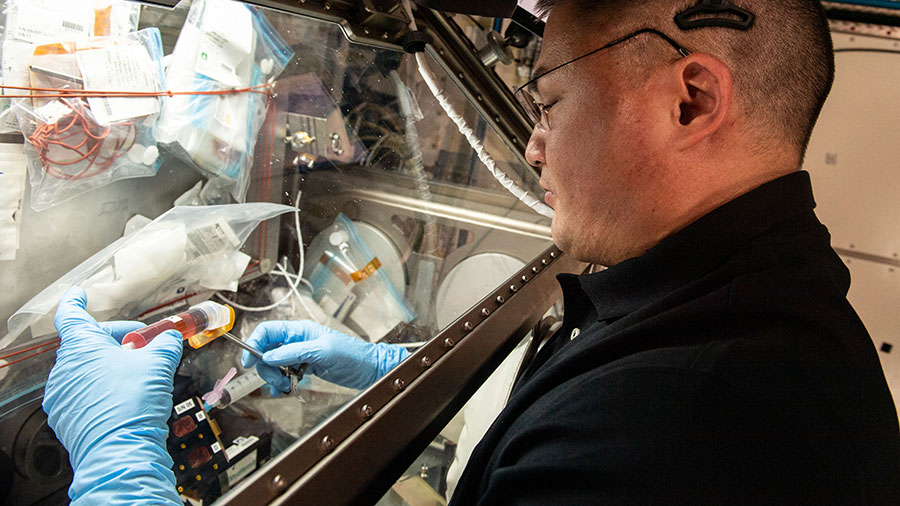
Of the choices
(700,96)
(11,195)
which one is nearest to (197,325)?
(11,195)

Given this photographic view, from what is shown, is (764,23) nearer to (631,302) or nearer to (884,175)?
(631,302)

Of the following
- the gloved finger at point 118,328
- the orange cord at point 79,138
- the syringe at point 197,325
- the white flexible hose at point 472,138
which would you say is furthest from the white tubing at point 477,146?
the gloved finger at point 118,328

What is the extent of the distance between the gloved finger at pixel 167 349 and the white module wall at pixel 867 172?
3.04 m

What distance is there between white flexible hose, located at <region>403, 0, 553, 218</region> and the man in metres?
0.48

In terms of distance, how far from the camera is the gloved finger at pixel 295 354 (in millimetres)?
1105

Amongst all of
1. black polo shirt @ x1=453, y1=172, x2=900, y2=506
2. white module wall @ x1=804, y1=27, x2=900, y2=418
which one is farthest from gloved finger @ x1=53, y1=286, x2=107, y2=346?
white module wall @ x1=804, y1=27, x2=900, y2=418

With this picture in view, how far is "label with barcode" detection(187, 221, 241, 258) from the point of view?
117 cm

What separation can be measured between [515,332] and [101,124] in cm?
107

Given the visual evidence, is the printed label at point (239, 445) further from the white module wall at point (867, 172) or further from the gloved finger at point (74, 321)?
the white module wall at point (867, 172)

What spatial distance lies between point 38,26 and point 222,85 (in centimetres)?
36

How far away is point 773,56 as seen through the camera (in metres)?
0.72

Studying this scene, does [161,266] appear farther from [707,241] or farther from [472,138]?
[707,241]

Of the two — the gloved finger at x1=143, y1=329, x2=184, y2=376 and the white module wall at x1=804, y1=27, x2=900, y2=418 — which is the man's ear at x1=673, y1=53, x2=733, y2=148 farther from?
the white module wall at x1=804, y1=27, x2=900, y2=418

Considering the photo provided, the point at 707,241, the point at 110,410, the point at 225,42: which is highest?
→ the point at 225,42
